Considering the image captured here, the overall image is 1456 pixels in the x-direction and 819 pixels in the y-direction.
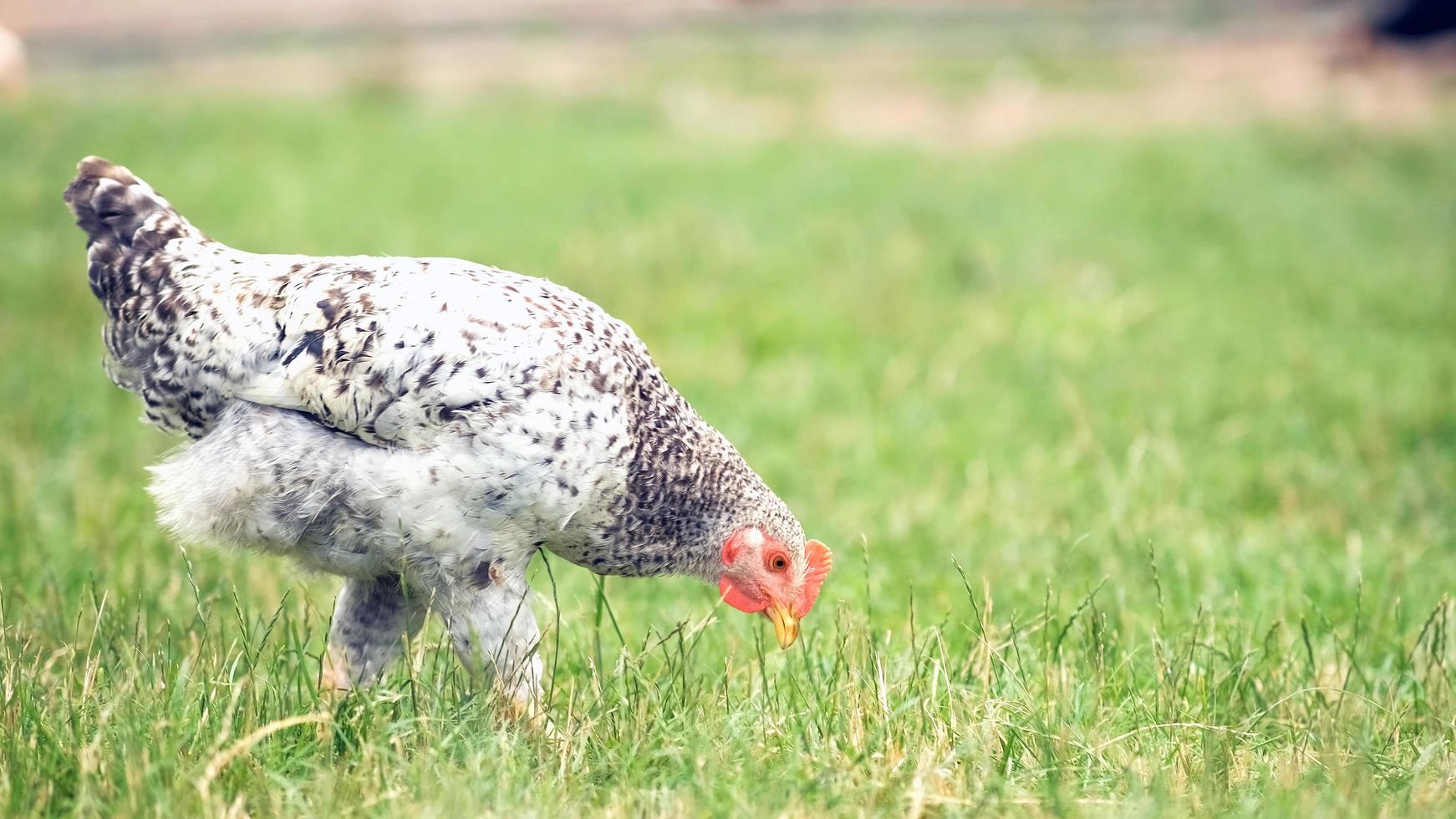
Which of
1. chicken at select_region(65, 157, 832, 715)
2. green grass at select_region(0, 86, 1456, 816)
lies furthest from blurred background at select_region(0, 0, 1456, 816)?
chicken at select_region(65, 157, 832, 715)

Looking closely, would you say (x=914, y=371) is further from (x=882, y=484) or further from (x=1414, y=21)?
(x=1414, y=21)

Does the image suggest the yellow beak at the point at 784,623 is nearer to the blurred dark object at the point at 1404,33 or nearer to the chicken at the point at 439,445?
the chicken at the point at 439,445

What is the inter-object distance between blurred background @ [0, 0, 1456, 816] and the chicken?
0.19 meters

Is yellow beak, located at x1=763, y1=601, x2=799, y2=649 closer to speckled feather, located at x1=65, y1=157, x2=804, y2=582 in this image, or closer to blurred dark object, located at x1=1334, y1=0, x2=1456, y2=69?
speckled feather, located at x1=65, y1=157, x2=804, y2=582

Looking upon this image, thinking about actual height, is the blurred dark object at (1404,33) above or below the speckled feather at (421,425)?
above

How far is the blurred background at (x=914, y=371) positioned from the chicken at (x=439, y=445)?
7.3 inches

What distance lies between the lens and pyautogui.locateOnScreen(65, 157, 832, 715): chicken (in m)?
3.05

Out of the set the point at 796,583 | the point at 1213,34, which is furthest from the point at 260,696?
the point at 1213,34

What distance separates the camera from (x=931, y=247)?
9.23m

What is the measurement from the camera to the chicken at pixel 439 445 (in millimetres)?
3051

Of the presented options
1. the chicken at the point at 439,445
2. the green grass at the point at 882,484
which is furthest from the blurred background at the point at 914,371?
the chicken at the point at 439,445

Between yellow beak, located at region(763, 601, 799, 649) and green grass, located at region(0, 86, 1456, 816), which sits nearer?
green grass, located at region(0, 86, 1456, 816)

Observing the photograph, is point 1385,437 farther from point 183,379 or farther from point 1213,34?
point 1213,34

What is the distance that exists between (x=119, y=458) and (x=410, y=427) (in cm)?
331
